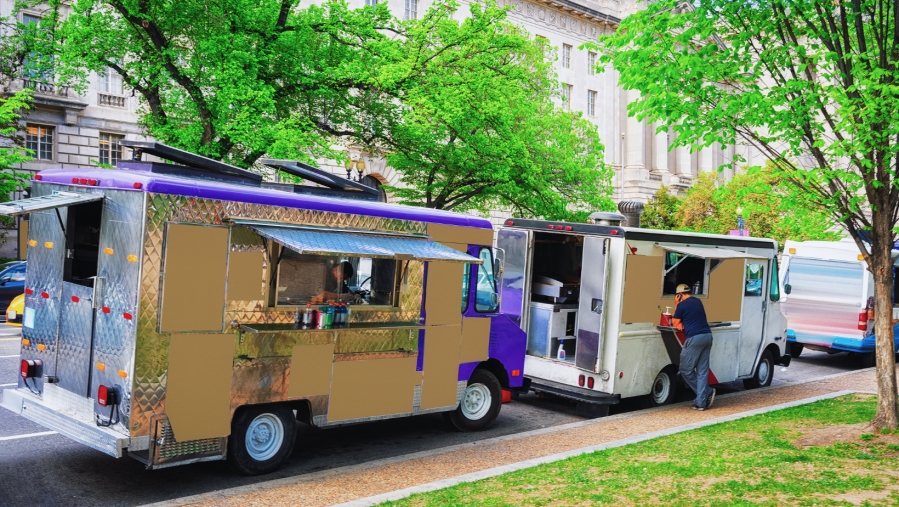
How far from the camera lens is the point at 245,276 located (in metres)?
7.09

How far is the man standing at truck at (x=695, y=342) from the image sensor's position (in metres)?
11.2

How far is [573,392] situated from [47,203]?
7.59m

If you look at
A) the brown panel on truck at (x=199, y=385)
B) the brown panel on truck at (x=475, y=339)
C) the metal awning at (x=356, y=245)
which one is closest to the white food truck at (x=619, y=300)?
the brown panel on truck at (x=475, y=339)

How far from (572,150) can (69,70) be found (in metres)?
Result: 15.5

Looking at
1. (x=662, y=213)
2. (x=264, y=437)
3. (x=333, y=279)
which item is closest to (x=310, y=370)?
(x=264, y=437)

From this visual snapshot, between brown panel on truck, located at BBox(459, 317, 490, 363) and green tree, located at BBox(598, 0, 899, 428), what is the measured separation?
331 centimetres

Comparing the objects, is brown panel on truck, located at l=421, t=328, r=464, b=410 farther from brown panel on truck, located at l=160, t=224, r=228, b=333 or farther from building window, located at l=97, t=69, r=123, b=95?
building window, located at l=97, t=69, r=123, b=95

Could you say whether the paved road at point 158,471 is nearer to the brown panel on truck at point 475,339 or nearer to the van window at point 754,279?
the brown panel on truck at point 475,339

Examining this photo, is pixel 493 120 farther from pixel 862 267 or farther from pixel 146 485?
pixel 146 485

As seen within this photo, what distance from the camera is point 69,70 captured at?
18.7m

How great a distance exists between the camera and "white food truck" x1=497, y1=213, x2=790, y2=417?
1076 centimetres

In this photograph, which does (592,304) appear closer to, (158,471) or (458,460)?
(458,460)

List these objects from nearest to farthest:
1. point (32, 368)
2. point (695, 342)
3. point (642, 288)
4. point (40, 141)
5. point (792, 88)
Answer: point (32, 368) → point (792, 88) → point (642, 288) → point (695, 342) → point (40, 141)

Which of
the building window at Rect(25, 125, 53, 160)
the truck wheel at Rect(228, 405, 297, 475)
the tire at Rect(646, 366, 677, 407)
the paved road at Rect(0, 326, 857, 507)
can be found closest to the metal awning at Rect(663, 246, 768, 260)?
the tire at Rect(646, 366, 677, 407)
